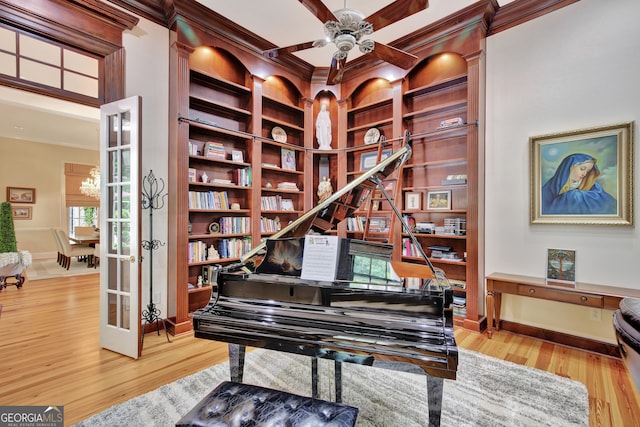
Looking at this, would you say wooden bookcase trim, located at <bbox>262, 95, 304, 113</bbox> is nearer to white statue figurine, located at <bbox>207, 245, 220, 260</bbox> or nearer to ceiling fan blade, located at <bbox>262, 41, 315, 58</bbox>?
ceiling fan blade, located at <bbox>262, 41, 315, 58</bbox>

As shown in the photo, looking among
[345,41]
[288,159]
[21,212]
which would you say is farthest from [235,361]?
[21,212]

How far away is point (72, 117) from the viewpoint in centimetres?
591

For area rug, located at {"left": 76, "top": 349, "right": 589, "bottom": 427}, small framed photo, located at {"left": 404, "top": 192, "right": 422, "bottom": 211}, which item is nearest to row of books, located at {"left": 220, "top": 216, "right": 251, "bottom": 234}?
area rug, located at {"left": 76, "top": 349, "right": 589, "bottom": 427}

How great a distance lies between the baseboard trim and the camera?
2.63 metres

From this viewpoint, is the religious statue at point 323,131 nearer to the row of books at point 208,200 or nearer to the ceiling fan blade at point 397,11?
the row of books at point 208,200

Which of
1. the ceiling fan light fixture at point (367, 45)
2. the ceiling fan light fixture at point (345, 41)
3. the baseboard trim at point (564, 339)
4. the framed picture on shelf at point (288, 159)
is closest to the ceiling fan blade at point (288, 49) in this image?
the ceiling fan light fixture at point (345, 41)

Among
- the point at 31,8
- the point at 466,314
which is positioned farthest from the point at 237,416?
the point at 31,8

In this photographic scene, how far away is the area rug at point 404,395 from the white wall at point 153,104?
134cm

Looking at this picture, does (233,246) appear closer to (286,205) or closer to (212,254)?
(212,254)

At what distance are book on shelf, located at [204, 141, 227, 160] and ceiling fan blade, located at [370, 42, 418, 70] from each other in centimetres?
210

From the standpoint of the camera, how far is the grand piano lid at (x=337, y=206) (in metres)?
1.94

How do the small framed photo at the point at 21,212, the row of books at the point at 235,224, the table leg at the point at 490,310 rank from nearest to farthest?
the table leg at the point at 490,310 → the row of books at the point at 235,224 → the small framed photo at the point at 21,212

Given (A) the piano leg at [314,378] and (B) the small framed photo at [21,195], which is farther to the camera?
(B) the small framed photo at [21,195]

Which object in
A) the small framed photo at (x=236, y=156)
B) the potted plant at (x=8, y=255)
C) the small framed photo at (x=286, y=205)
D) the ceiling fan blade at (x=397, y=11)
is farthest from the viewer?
the potted plant at (x=8, y=255)
